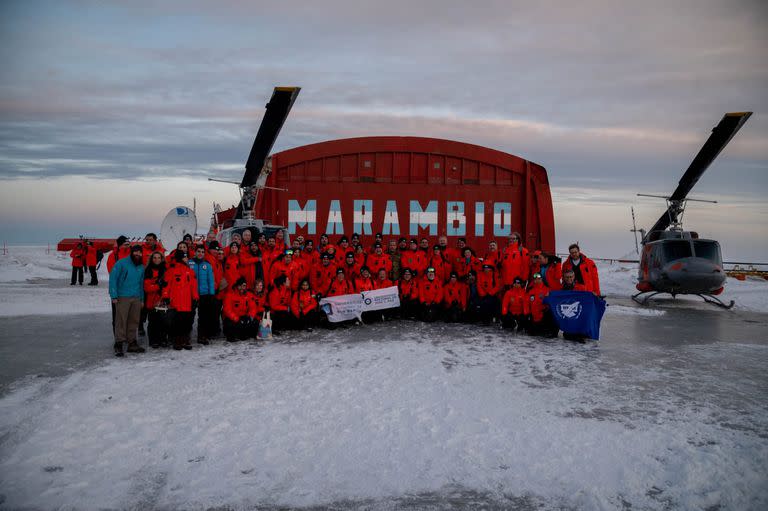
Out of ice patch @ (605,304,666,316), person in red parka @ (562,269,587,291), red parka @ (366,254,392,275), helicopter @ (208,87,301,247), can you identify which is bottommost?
ice patch @ (605,304,666,316)

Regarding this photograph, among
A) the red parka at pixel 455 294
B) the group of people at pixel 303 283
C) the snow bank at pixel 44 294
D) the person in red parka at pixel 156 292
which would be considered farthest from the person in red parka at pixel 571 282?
the snow bank at pixel 44 294

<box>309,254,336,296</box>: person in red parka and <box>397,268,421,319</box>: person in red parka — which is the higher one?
<box>309,254,336,296</box>: person in red parka

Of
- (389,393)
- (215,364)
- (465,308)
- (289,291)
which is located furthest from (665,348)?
(215,364)

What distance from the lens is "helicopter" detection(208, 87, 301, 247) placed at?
11.0 meters

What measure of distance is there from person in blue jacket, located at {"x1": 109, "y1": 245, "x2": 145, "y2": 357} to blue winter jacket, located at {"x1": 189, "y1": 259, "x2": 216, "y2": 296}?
770 mm

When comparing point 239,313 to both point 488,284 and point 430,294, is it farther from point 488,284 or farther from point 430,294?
point 488,284

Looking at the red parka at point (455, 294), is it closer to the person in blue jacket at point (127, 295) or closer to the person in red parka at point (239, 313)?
the person in red parka at point (239, 313)


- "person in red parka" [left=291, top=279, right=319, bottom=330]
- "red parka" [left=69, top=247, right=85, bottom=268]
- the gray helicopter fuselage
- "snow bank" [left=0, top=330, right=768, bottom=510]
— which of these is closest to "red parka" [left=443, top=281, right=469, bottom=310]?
"person in red parka" [left=291, top=279, right=319, bottom=330]

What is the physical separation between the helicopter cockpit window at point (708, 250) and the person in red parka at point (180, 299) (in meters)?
12.7

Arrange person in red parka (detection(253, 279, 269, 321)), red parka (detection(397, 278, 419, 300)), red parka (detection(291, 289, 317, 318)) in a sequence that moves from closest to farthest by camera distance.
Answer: person in red parka (detection(253, 279, 269, 321))
red parka (detection(291, 289, 317, 318))
red parka (detection(397, 278, 419, 300))

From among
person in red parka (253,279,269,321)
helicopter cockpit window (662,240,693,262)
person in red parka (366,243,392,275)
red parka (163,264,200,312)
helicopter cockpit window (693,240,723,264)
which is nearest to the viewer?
red parka (163,264,200,312)

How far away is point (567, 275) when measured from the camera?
8.38 m

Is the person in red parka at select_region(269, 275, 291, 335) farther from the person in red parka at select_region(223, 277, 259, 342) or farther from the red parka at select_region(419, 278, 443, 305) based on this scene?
the red parka at select_region(419, 278, 443, 305)

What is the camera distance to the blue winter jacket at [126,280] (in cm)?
699
